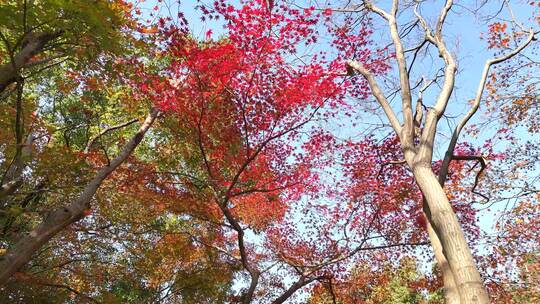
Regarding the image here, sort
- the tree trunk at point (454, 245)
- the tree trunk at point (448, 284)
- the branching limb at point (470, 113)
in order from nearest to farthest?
the tree trunk at point (454, 245), the tree trunk at point (448, 284), the branching limb at point (470, 113)

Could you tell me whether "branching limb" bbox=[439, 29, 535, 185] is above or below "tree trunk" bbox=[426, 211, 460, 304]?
above

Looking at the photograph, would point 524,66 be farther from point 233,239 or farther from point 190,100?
point 233,239

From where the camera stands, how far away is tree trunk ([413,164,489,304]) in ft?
13.9

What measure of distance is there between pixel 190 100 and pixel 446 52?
5.64 metres

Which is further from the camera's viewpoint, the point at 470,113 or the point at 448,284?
the point at 470,113

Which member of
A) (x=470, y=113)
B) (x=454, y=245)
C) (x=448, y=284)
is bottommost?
(x=448, y=284)

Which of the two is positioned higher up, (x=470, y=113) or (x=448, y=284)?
(x=470, y=113)

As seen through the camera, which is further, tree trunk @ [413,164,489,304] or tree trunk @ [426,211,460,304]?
tree trunk @ [426,211,460,304]

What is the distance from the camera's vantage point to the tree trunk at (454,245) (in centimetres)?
424

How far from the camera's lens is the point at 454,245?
4.62 meters

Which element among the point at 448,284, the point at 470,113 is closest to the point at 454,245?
the point at 448,284

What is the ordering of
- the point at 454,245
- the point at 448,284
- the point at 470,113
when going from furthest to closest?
the point at 470,113, the point at 448,284, the point at 454,245

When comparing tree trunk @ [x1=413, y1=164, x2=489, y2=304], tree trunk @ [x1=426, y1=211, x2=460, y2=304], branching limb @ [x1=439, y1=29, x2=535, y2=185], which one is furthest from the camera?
branching limb @ [x1=439, y1=29, x2=535, y2=185]

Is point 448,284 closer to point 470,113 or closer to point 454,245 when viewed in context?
point 454,245
